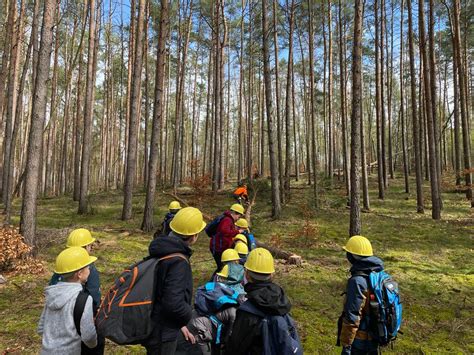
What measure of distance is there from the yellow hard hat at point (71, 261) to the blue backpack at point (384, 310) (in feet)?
8.20

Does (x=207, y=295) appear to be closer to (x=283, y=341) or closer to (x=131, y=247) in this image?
(x=283, y=341)

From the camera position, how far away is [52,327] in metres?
2.31

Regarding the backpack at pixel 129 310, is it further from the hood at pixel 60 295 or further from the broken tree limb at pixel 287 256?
the broken tree limb at pixel 287 256

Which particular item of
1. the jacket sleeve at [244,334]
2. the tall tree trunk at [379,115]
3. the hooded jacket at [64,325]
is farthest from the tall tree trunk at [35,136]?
the tall tree trunk at [379,115]

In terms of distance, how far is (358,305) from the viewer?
278 cm

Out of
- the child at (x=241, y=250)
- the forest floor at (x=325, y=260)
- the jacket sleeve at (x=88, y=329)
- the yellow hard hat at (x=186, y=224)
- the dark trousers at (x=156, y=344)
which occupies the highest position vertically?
the yellow hard hat at (x=186, y=224)

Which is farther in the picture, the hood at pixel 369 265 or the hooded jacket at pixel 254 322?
the hood at pixel 369 265

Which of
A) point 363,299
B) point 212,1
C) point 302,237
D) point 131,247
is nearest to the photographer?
point 363,299

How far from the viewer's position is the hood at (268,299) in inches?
84.5

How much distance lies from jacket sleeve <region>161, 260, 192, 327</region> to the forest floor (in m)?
2.36

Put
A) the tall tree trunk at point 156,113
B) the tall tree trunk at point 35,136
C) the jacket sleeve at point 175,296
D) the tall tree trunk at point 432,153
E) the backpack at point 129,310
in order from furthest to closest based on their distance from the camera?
the tall tree trunk at point 432,153 → the tall tree trunk at point 156,113 → the tall tree trunk at point 35,136 → the jacket sleeve at point 175,296 → the backpack at point 129,310

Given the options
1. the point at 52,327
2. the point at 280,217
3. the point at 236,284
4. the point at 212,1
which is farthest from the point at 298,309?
the point at 212,1

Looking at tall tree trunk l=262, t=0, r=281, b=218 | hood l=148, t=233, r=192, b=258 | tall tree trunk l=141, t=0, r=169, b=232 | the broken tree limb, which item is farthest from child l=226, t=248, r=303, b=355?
tall tree trunk l=262, t=0, r=281, b=218

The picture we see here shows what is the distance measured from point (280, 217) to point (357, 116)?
558cm
